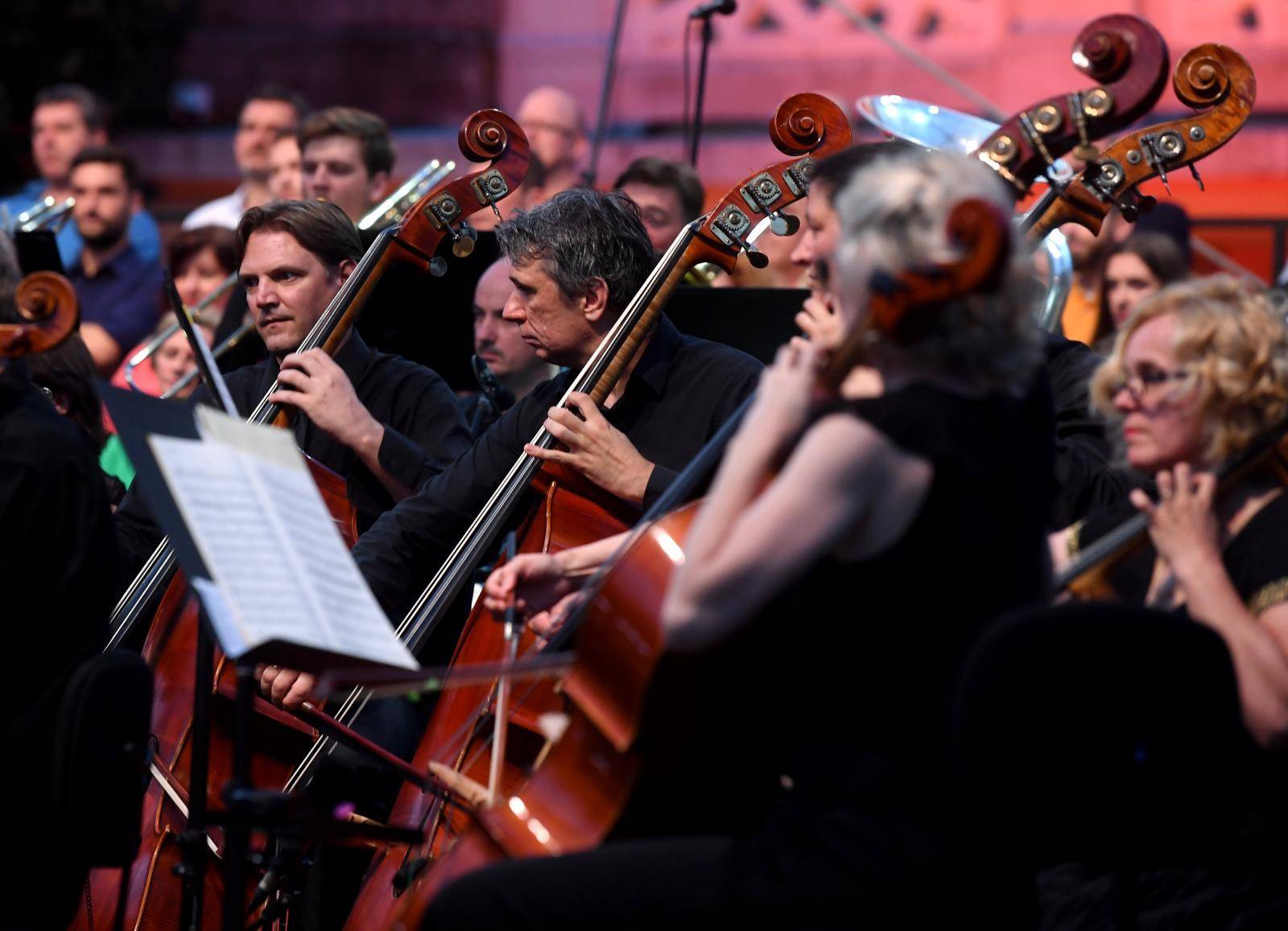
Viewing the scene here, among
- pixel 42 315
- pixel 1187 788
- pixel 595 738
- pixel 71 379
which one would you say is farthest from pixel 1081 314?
pixel 42 315

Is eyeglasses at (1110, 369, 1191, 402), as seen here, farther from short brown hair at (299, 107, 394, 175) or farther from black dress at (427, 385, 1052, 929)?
short brown hair at (299, 107, 394, 175)

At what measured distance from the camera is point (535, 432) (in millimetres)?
3336

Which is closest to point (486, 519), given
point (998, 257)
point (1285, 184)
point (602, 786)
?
point (602, 786)

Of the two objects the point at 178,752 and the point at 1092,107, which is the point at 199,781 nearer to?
the point at 178,752

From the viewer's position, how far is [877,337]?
1.96 meters

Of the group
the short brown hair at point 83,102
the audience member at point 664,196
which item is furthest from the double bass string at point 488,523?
the short brown hair at point 83,102

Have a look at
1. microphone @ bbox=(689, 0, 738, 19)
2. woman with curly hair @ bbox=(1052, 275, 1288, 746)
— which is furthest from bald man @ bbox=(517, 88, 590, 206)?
woman with curly hair @ bbox=(1052, 275, 1288, 746)

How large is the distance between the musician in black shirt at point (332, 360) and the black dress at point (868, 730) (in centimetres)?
182

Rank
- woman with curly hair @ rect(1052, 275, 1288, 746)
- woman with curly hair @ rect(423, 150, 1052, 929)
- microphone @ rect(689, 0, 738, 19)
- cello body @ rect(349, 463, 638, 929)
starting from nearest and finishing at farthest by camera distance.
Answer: woman with curly hair @ rect(423, 150, 1052, 929) → woman with curly hair @ rect(1052, 275, 1288, 746) → cello body @ rect(349, 463, 638, 929) → microphone @ rect(689, 0, 738, 19)

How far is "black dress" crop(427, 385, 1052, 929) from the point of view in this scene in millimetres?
1938

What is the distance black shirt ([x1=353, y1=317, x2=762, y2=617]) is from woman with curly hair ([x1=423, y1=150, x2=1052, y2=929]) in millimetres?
1263

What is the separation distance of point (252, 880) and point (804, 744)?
1.53m

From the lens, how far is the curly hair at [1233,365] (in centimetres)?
240

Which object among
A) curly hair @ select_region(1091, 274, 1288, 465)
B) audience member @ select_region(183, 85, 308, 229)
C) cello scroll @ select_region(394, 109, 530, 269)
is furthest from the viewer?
audience member @ select_region(183, 85, 308, 229)
